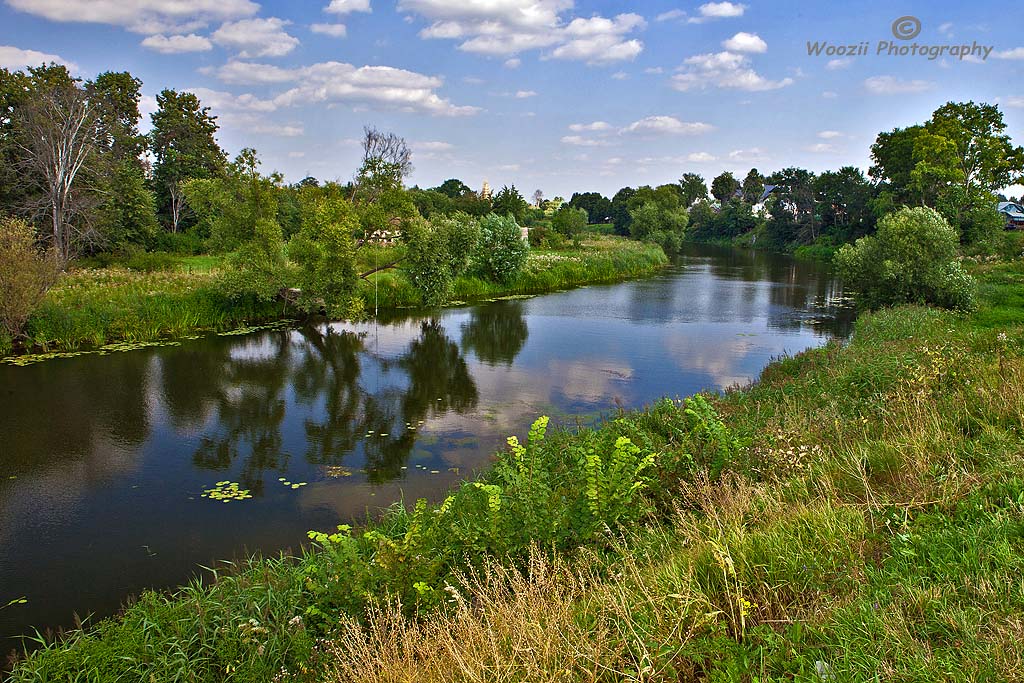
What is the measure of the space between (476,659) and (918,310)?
56.3 ft

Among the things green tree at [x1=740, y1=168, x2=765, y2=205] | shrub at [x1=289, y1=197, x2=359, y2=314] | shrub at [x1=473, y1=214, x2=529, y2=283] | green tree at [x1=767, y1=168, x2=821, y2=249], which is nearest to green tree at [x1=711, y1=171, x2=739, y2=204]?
green tree at [x1=740, y1=168, x2=765, y2=205]

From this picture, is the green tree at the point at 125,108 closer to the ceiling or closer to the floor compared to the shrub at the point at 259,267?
closer to the ceiling

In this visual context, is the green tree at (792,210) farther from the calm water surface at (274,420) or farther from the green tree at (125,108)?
the green tree at (125,108)

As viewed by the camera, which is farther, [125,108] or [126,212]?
[125,108]

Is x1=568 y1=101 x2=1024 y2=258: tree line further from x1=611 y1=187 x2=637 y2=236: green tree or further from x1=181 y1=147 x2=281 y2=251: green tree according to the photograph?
x1=181 y1=147 x2=281 y2=251: green tree

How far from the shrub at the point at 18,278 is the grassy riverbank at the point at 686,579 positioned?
11.5 m

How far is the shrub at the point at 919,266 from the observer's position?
56.0 ft

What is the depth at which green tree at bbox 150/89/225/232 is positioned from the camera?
3519 cm

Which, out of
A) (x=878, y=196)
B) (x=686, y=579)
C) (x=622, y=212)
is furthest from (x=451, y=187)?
(x=686, y=579)

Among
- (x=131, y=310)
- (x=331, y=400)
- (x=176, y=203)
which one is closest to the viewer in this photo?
(x=331, y=400)

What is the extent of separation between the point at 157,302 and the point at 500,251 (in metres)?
14.7

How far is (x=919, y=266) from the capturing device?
17.8 m

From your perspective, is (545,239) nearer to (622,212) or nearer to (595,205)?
(622,212)

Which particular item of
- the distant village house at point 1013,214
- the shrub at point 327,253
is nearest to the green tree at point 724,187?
the distant village house at point 1013,214
